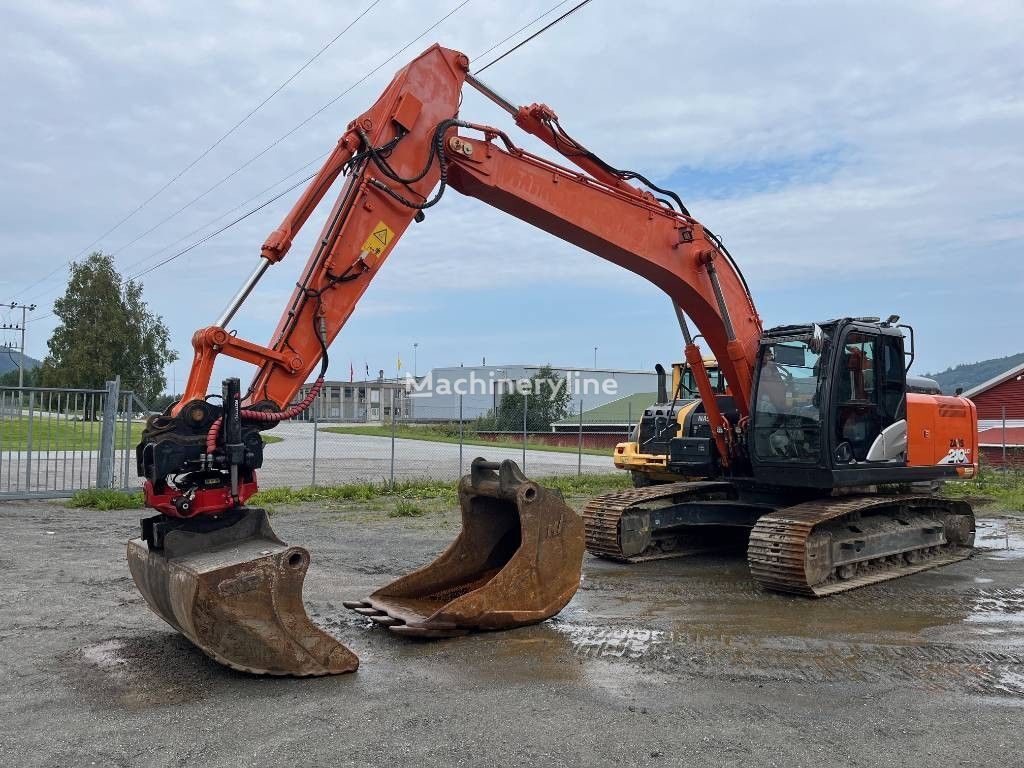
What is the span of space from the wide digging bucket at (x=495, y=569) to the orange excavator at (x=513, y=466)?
0.01 meters

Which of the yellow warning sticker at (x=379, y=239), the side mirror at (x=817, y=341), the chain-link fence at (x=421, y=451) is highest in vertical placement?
the yellow warning sticker at (x=379, y=239)

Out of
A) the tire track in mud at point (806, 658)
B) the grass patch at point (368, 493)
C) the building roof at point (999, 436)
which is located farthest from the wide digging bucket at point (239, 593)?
the building roof at point (999, 436)

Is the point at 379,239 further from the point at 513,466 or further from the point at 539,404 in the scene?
the point at 539,404

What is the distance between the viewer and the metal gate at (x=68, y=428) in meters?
13.4

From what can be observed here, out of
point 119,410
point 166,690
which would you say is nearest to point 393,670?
point 166,690

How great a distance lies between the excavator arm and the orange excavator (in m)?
0.01

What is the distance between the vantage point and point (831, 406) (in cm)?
777

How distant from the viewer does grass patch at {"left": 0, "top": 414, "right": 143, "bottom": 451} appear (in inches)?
531

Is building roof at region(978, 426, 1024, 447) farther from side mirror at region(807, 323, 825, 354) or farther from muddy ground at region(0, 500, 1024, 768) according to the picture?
side mirror at region(807, 323, 825, 354)

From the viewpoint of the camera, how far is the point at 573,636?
19.5ft

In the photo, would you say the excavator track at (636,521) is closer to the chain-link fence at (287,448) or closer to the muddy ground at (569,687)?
the muddy ground at (569,687)

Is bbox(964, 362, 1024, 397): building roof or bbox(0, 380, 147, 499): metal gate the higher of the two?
bbox(964, 362, 1024, 397): building roof

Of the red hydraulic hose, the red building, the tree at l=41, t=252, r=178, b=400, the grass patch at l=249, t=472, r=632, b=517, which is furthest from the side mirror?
the tree at l=41, t=252, r=178, b=400

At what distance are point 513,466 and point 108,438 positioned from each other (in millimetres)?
9927
